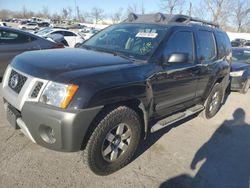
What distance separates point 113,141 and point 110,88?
0.72 m

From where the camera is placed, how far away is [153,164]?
135 inches

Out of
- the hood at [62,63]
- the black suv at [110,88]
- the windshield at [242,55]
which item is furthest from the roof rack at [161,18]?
the windshield at [242,55]

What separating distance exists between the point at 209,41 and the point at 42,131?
3605mm

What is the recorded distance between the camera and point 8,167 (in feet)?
10.0

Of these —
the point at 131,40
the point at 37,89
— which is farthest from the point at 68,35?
the point at 37,89

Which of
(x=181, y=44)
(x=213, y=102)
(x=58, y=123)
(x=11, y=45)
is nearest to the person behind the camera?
(x=58, y=123)

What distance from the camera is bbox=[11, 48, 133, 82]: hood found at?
2689 mm

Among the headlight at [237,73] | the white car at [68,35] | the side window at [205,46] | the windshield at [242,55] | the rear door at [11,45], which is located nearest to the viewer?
the side window at [205,46]

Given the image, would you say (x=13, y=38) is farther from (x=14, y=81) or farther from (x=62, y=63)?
(x=62, y=63)

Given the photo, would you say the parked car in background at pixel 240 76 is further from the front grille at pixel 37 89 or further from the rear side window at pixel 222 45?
the front grille at pixel 37 89

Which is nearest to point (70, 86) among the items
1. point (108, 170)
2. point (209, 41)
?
point (108, 170)

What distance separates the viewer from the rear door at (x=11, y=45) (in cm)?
624

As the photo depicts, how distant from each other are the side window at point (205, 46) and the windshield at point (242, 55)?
4684 millimetres

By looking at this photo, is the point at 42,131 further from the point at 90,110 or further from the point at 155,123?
the point at 155,123
